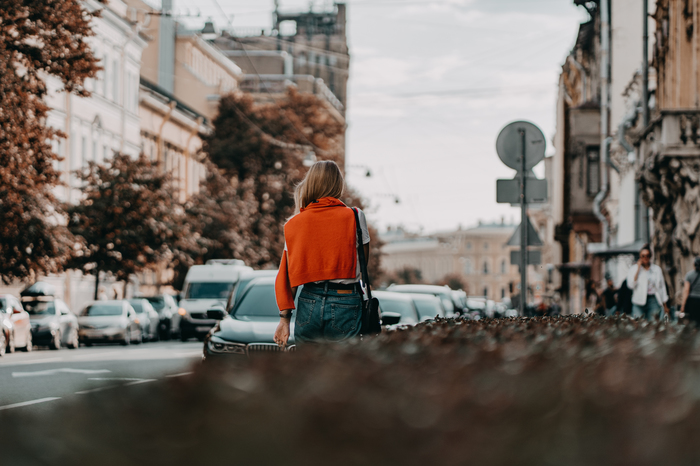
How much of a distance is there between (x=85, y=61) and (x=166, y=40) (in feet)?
183

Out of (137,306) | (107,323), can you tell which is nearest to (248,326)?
(107,323)

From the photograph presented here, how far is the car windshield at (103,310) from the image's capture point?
3503cm

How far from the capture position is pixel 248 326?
41.4 feet

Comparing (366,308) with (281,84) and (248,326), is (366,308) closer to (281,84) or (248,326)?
(248,326)

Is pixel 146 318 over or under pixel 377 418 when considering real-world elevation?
under

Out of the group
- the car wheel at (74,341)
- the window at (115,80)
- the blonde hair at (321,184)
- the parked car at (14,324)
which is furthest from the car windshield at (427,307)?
the window at (115,80)

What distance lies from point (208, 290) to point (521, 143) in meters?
25.1

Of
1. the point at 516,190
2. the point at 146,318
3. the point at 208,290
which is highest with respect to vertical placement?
the point at 516,190

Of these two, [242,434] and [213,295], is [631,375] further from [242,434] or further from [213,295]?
[213,295]

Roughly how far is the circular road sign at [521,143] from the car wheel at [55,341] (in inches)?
709

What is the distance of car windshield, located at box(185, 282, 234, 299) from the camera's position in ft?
128

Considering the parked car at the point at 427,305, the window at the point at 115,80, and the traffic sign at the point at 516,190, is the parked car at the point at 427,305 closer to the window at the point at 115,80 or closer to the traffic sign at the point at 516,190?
the traffic sign at the point at 516,190

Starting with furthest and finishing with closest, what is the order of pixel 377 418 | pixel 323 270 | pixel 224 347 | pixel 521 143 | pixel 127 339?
1. pixel 127 339
2. pixel 521 143
3. pixel 224 347
4. pixel 323 270
5. pixel 377 418

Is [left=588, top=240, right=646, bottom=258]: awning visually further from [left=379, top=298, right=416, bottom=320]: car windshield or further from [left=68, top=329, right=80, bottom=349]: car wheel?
[left=379, top=298, right=416, bottom=320]: car windshield
